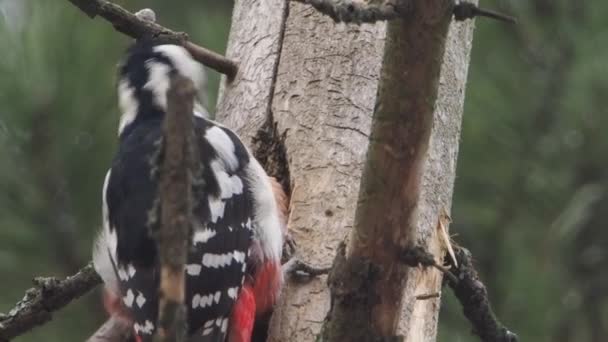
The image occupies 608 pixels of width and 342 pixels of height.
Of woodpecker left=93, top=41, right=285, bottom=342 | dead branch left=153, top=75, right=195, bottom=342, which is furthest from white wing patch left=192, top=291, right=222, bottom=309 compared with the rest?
dead branch left=153, top=75, right=195, bottom=342

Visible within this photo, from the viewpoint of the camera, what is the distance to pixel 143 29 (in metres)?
2.53

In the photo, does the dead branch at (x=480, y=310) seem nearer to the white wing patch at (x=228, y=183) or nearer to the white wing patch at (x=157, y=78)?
the white wing patch at (x=228, y=183)

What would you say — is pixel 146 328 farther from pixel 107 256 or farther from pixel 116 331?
pixel 107 256

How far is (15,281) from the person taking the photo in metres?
3.12

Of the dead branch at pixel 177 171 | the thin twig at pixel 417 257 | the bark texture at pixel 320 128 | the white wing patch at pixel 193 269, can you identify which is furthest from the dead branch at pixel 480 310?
the dead branch at pixel 177 171

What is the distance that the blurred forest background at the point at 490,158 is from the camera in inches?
118

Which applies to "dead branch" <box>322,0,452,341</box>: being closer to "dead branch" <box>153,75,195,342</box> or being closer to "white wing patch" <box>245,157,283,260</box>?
"dead branch" <box>153,75,195,342</box>

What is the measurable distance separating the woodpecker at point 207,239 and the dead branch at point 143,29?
67 millimetres

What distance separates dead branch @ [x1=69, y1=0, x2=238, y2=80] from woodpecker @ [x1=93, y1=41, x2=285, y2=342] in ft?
→ 0.22

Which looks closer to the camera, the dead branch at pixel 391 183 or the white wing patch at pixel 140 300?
the dead branch at pixel 391 183

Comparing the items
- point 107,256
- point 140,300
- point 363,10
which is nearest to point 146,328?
point 140,300

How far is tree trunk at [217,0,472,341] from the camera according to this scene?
230 cm

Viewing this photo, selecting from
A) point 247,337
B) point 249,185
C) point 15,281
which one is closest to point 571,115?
point 249,185

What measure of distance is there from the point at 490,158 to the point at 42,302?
172 centimetres
